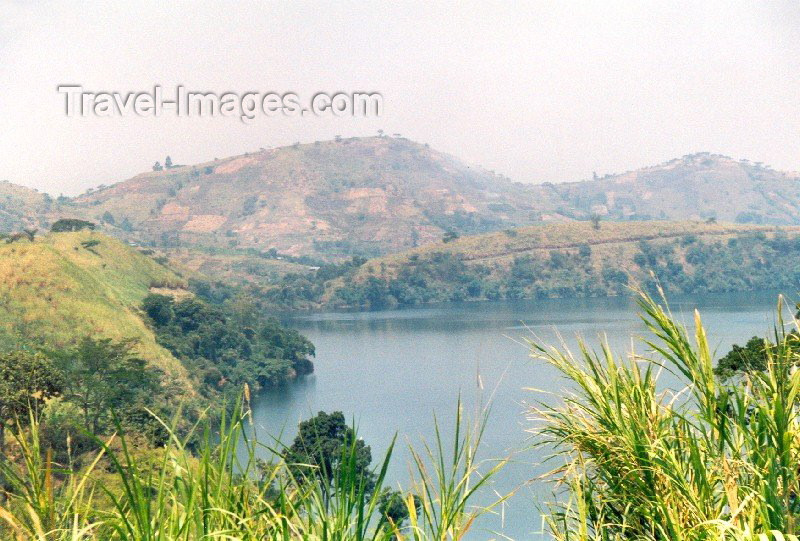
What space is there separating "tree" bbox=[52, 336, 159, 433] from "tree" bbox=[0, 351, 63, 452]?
5.51 feet

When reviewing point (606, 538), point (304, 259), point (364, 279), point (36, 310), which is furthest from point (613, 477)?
point (304, 259)

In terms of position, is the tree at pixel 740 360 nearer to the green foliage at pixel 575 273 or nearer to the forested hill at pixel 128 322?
the forested hill at pixel 128 322

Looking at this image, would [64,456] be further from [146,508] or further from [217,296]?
[217,296]

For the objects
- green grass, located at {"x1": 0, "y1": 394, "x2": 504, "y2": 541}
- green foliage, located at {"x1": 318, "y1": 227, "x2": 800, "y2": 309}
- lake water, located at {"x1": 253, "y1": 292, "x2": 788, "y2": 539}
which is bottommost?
lake water, located at {"x1": 253, "y1": 292, "x2": 788, "y2": 539}

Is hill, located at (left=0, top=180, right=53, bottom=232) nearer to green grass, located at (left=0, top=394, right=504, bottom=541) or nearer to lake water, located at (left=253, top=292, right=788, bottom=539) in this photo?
lake water, located at (left=253, top=292, right=788, bottom=539)

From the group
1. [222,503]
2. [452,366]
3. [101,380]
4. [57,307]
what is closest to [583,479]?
[222,503]

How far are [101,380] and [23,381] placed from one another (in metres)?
7.92

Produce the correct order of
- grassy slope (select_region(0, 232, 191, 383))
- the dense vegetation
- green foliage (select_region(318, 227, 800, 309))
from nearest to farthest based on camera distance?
the dense vegetation
grassy slope (select_region(0, 232, 191, 383))
green foliage (select_region(318, 227, 800, 309))

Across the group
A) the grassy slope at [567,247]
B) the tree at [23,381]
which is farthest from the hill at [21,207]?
the tree at [23,381]

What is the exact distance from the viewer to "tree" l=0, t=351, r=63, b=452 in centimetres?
2708

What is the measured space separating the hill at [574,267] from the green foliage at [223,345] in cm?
4815

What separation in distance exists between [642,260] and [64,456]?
10004 cm

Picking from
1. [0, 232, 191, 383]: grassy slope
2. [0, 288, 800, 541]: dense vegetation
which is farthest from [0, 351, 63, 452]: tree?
[0, 288, 800, 541]: dense vegetation

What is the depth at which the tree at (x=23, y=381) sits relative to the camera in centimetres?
2708
